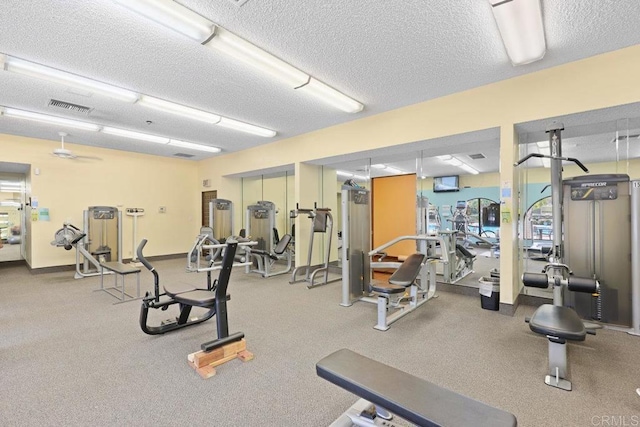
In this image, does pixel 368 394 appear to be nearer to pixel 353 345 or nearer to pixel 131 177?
pixel 353 345

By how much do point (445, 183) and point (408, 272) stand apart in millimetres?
5228

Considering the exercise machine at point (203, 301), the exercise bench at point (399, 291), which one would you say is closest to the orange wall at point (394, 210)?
the exercise bench at point (399, 291)

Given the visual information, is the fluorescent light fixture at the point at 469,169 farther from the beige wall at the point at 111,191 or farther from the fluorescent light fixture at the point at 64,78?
the beige wall at the point at 111,191

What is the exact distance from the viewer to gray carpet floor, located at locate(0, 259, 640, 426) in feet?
6.17

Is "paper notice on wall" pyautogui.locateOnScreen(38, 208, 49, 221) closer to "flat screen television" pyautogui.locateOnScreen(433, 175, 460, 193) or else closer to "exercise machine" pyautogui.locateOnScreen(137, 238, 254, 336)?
"exercise machine" pyautogui.locateOnScreen(137, 238, 254, 336)

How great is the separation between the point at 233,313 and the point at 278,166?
370 centimetres

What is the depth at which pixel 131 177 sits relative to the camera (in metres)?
7.47

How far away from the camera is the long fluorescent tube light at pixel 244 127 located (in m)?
5.00

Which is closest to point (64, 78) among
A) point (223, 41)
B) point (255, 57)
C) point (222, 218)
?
point (223, 41)

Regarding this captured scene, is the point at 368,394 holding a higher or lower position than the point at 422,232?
lower

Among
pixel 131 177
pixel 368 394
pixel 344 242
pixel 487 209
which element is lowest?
pixel 368 394

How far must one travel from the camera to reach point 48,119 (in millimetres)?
4738

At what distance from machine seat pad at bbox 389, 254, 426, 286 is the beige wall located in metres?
7.00


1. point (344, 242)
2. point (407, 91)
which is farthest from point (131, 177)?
point (407, 91)
